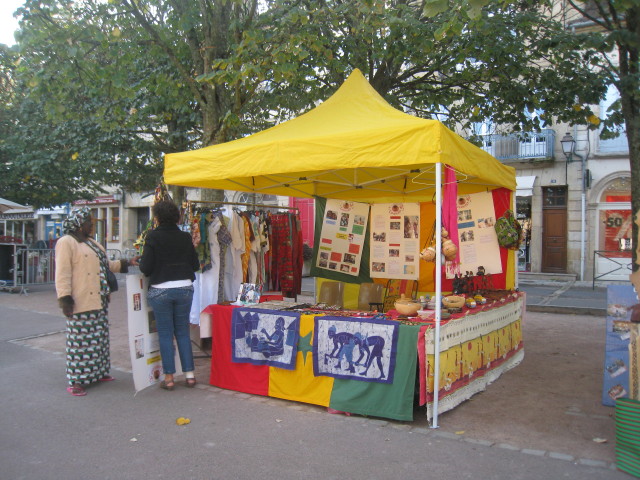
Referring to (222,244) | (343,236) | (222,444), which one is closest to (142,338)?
(222,244)

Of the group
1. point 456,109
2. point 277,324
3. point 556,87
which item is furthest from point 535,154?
point 277,324

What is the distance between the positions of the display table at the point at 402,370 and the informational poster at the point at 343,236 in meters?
2.23

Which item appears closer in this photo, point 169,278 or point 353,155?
point 353,155

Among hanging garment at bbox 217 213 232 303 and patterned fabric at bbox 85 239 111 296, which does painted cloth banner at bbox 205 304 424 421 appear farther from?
patterned fabric at bbox 85 239 111 296

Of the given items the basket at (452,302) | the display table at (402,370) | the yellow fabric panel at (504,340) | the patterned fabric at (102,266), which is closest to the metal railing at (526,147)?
the yellow fabric panel at (504,340)

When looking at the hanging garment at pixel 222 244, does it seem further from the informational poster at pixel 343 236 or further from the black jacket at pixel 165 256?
the informational poster at pixel 343 236

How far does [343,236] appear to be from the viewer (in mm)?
7156

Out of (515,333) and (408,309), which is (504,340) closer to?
(515,333)

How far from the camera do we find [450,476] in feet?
10.7

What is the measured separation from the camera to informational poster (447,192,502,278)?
630 cm

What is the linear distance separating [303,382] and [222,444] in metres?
1.10

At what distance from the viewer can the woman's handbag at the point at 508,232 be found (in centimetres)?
616

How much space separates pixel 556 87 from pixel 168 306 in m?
6.78

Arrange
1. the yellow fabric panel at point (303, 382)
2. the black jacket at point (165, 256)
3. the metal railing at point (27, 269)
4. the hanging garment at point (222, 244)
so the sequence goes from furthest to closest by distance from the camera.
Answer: the metal railing at point (27, 269), the hanging garment at point (222, 244), the black jacket at point (165, 256), the yellow fabric panel at point (303, 382)
